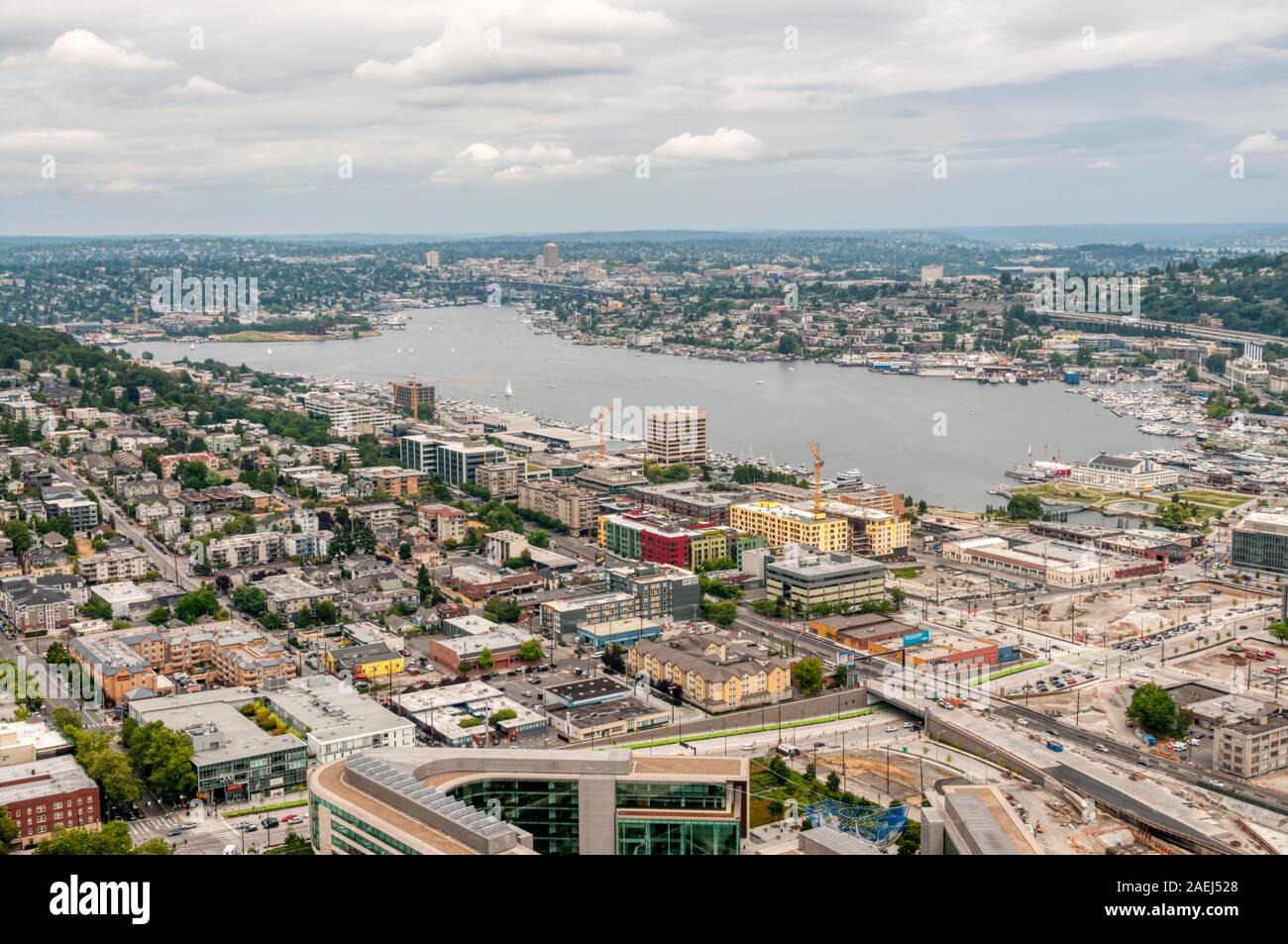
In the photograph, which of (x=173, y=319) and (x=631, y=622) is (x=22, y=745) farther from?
(x=173, y=319)

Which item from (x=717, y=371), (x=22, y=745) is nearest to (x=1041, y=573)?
(x=22, y=745)

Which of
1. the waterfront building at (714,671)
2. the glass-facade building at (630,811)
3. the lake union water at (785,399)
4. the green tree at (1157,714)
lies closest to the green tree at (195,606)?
the waterfront building at (714,671)

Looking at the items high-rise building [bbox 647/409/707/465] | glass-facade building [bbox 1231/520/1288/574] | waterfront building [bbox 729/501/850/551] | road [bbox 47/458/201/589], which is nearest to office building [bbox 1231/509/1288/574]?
glass-facade building [bbox 1231/520/1288/574]

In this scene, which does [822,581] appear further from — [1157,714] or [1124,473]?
[1124,473]

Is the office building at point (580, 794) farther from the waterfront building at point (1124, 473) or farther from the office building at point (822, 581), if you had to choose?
the waterfront building at point (1124, 473)

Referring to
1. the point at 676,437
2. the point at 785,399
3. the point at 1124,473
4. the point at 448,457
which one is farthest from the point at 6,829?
the point at 785,399

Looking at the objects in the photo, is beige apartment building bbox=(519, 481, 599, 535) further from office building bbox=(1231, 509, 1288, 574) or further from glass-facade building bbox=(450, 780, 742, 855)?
glass-facade building bbox=(450, 780, 742, 855)
